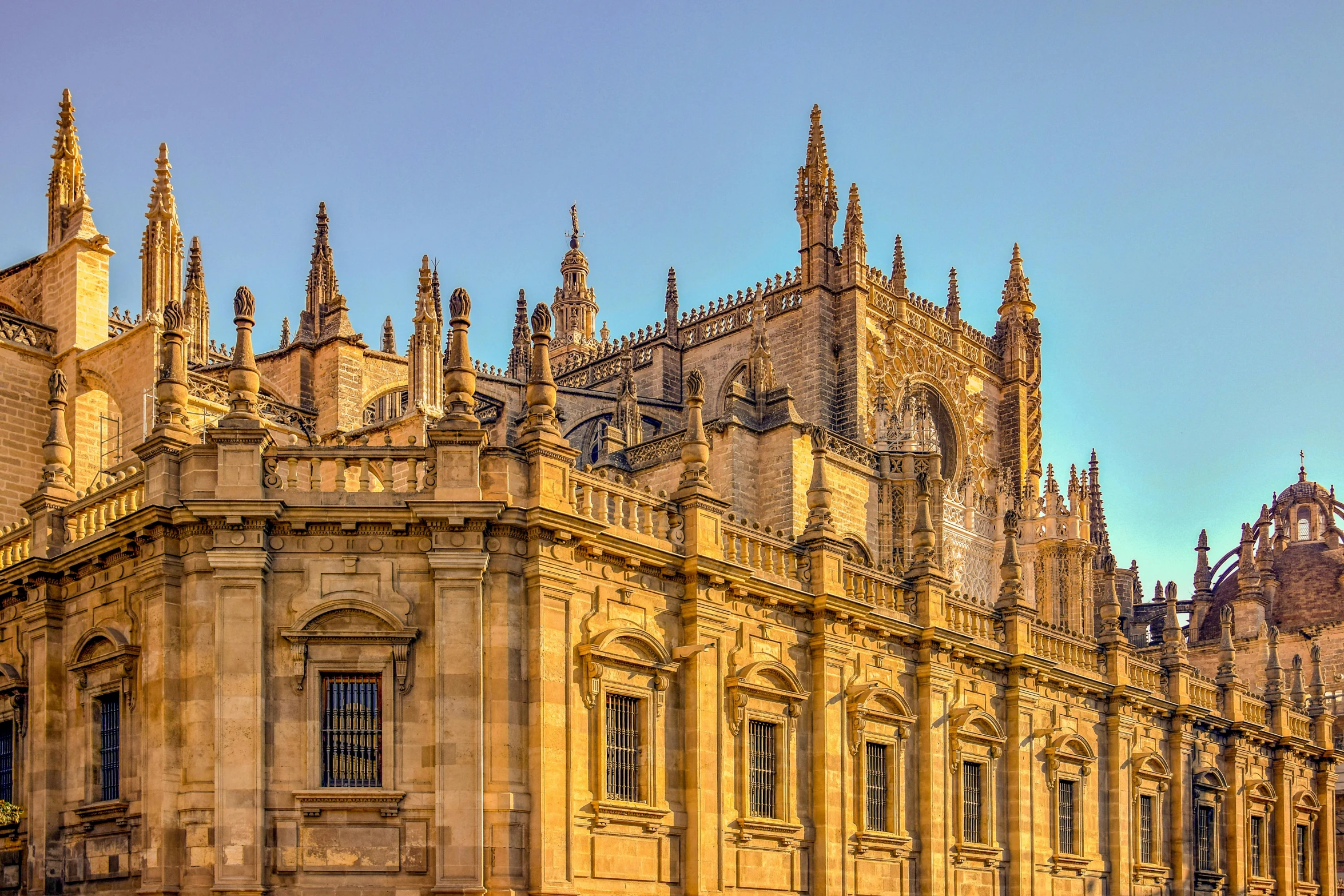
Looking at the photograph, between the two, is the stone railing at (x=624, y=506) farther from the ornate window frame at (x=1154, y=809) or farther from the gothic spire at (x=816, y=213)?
the gothic spire at (x=816, y=213)

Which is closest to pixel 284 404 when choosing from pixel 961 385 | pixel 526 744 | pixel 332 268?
pixel 332 268

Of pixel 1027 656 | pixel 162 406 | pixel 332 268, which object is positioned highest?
pixel 332 268

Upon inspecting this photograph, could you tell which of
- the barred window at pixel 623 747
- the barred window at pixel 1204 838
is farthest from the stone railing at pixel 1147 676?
the barred window at pixel 623 747

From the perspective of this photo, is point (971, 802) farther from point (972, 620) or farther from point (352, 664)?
point (352, 664)

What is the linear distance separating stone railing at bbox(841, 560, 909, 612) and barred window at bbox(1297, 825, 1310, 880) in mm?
19782

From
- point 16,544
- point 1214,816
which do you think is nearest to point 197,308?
point 16,544

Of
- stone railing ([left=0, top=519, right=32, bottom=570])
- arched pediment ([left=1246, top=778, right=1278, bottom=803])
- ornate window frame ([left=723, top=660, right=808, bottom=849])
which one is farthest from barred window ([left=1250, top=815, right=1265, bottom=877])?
stone railing ([left=0, top=519, right=32, bottom=570])

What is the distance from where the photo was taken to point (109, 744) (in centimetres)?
2181

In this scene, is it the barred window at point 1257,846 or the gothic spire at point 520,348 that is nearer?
the barred window at point 1257,846

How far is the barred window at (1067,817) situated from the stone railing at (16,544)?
1988 centimetres

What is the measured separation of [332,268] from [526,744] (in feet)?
98.8

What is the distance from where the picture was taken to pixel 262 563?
20.1 meters

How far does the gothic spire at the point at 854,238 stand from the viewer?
2000 inches

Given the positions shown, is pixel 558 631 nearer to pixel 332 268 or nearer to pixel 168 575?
pixel 168 575
